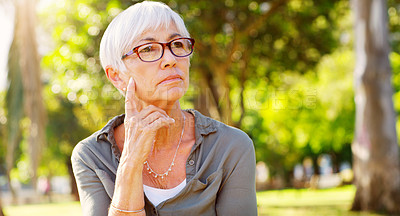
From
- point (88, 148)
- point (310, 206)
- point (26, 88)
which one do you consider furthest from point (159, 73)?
point (310, 206)

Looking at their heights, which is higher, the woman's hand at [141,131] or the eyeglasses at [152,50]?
the eyeglasses at [152,50]

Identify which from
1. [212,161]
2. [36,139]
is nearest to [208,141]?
[212,161]

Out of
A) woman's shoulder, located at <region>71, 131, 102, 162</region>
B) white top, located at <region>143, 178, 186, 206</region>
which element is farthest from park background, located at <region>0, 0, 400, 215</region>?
white top, located at <region>143, 178, 186, 206</region>

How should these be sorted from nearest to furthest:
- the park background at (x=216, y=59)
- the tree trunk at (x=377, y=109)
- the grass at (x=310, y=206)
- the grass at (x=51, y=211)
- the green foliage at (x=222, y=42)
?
1. the park background at (x=216, y=59)
2. the tree trunk at (x=377, y=109)
3. the green foliage at (x=222, y=42)
4. the grass at (x=310, y=206)
5. the grass at (x=51, y=211)

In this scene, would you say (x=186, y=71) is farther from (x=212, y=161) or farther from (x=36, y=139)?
(x=36, y=139)

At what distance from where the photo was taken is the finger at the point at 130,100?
7.22ft

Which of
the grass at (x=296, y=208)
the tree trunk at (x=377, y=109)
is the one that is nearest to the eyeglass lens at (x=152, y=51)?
the grass at (x=296, y=208)

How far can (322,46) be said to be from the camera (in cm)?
1457

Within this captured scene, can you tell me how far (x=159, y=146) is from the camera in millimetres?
2428

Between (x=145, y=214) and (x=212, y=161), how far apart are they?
0.42 metres

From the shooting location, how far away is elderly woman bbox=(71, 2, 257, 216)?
2.18 meters

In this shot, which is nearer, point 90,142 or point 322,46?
point 90,142

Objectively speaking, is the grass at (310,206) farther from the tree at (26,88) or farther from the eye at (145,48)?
the eye at (145,48)

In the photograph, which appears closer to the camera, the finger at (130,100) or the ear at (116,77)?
the finger at (130,100)
